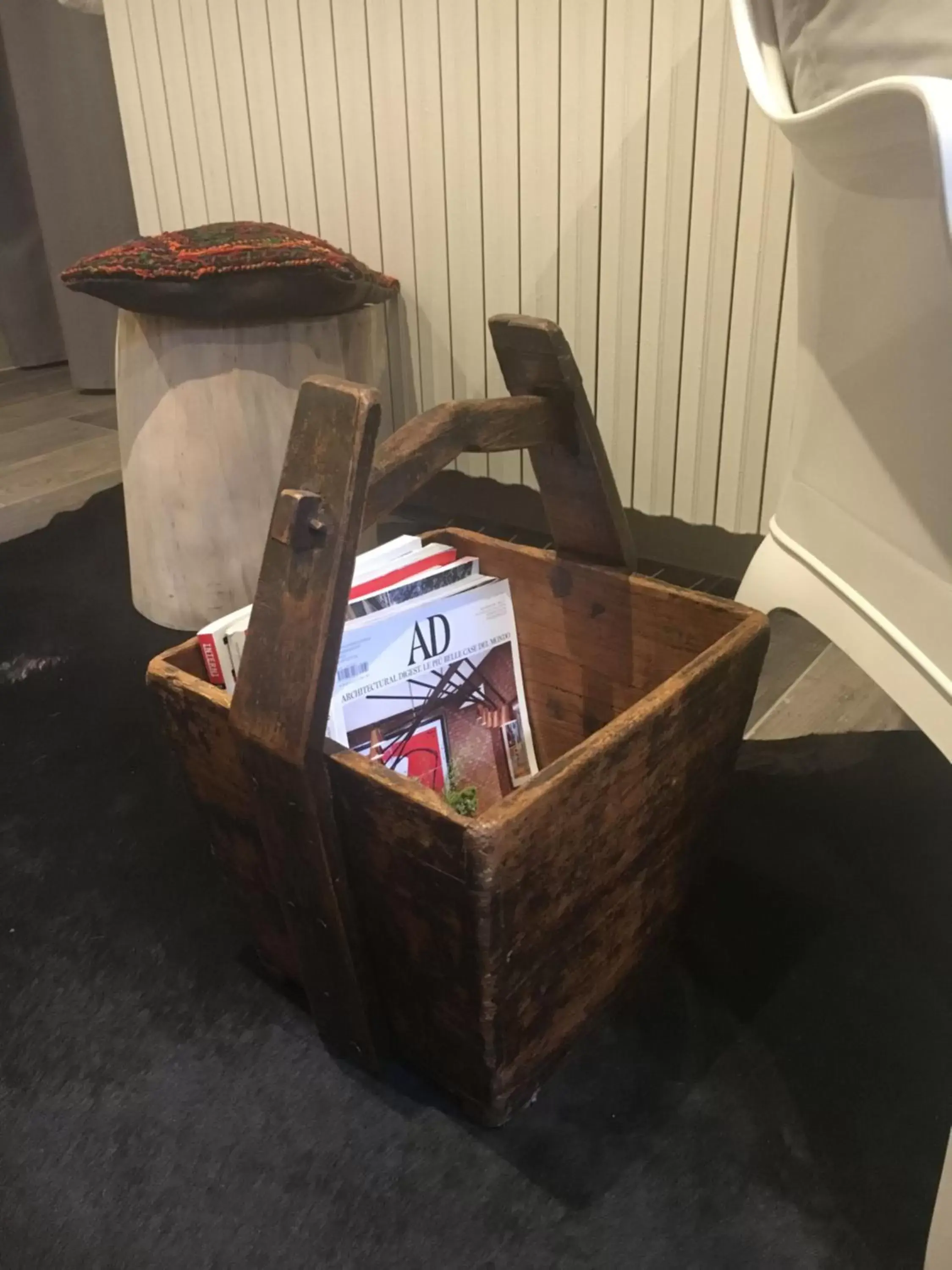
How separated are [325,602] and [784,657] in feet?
2.89

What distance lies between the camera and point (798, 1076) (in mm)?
721

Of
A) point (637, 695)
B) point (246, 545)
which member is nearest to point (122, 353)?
point (246, 545)

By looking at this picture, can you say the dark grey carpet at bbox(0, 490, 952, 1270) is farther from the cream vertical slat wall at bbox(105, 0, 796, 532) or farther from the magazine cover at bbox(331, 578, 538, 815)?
the cream vertical slat wall at bbox(105, 0, 796, 532)

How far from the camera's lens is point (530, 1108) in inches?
27.7

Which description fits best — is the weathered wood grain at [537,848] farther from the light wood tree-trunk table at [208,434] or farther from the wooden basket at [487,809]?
the light wood tree-trunk table at [208,434]

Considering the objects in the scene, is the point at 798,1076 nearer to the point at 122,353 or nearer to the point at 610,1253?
the point at 610,1253

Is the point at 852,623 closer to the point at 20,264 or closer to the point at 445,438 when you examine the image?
the point at 445,438

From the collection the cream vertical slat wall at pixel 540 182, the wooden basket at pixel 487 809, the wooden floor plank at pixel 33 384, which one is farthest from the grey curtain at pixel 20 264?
the wooden basket at pixel 487 809

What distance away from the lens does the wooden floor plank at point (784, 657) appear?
3.92 ft

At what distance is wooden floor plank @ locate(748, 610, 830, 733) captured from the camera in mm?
1196

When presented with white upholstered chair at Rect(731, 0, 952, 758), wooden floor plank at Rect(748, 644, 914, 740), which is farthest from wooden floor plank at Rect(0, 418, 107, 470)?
white upholstered chair at Rect(731, 0, 952, 758)

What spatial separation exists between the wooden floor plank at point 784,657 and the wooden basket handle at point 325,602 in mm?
549

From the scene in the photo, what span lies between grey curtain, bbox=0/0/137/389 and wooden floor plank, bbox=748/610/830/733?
6.13 feet

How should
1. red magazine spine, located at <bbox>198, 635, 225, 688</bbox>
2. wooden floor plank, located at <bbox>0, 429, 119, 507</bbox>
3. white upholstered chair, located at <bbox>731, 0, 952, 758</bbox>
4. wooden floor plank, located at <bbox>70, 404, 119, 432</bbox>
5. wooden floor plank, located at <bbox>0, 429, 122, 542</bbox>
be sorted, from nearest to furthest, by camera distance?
white upholstered chair, located at <bbox>731, 0, 952, 758</bbox> < red magazine spine, located at <bbox>198, 635, 225, 688</bbox> < wooden floor plank, located at <bbox>0, 429, 122, 542</bbox> < wooden floor plank, located at <bbox>0, 429, 119, 507</bbox> < wooden floor plank, located at <bbox>70, 404, 119, 432</bbox>
